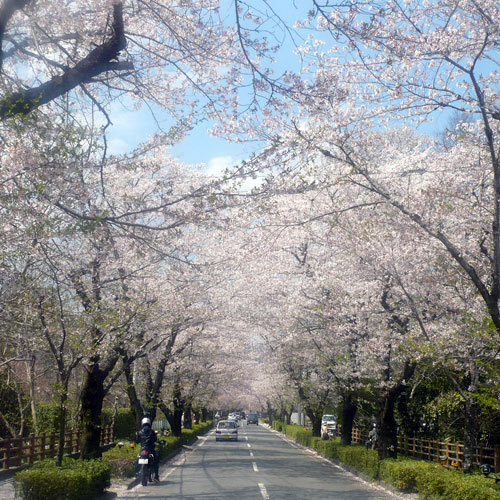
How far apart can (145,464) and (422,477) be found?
23.4ft

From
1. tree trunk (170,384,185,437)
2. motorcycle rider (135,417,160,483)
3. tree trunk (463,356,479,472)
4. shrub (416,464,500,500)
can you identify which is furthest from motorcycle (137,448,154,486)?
tree trunk (170,384,185,437)

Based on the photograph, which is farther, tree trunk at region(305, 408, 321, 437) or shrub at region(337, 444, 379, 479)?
tree trunk at region(305, 408, 321, 437)

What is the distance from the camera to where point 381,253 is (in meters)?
13.9

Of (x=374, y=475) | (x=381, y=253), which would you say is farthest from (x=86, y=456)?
(x=381, y=253)

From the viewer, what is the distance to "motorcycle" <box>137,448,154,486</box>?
15.1 meters

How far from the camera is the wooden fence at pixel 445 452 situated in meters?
16.3

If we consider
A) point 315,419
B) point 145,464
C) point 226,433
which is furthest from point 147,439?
point 226,433

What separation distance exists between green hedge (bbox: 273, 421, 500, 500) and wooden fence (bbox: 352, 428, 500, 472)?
1.81 m

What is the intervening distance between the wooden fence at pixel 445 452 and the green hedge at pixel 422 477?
71.1 inches

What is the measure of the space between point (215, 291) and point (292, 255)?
12.5ft

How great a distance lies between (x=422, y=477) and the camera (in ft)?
41.8

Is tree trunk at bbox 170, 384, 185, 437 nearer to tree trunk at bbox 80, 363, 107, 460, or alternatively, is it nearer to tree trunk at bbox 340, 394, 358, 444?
tree trunk at bbox 340, 394, 358, 444

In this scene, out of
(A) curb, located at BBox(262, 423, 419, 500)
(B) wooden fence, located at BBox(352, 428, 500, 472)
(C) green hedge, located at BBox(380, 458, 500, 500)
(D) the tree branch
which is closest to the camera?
(D) the tree branch

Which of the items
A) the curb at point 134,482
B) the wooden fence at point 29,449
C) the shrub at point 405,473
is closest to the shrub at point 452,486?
the shrub at point 405,473
